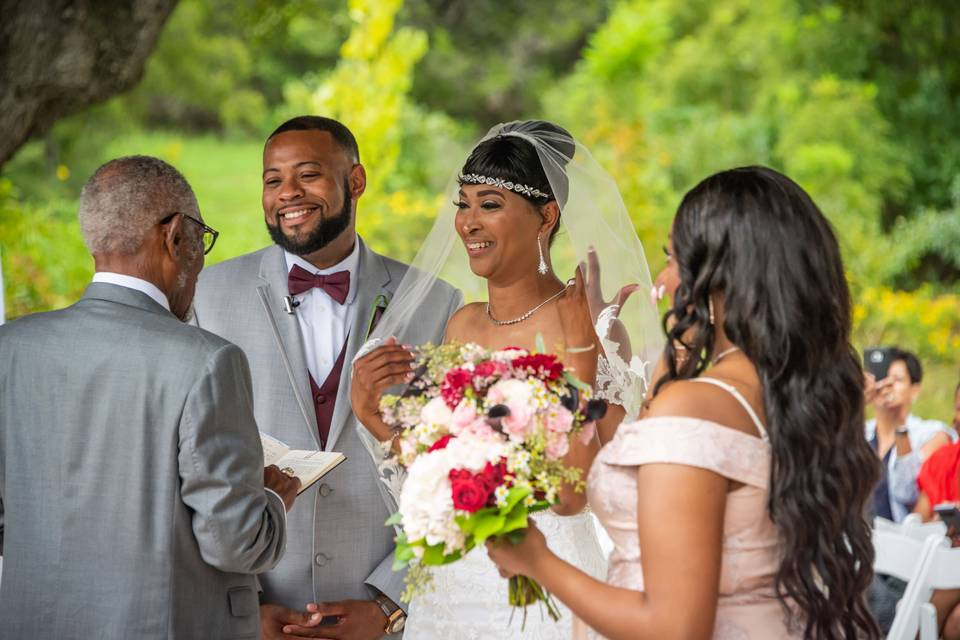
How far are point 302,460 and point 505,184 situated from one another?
1.03m

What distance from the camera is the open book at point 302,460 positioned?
117 inches

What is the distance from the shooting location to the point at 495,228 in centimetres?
327

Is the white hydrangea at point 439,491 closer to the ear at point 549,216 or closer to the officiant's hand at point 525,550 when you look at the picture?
the officiant's hand at point 525,550

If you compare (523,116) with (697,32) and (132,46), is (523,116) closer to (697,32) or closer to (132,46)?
(697,32)

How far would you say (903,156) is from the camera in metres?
12.7

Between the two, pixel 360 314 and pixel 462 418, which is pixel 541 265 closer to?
pixel 360 314

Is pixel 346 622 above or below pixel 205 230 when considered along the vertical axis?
below

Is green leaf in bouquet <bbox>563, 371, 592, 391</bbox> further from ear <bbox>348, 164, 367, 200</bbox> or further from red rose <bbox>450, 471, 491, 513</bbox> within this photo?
ear <bbox>348, 164, 367, 200</bbox>

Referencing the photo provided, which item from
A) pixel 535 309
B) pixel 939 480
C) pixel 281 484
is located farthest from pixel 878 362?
pixel 281 484

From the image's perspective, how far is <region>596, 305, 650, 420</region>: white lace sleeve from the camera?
127 inches

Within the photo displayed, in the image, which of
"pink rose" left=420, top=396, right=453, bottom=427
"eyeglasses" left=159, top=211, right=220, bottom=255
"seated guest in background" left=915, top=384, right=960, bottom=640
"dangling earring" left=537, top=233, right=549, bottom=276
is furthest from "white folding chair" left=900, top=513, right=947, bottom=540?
"eyeglasses" left=159, top=211, right=220, bottom=255

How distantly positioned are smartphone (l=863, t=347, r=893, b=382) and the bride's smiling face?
3611 millimetres

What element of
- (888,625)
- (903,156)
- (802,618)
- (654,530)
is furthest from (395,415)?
(903,156)

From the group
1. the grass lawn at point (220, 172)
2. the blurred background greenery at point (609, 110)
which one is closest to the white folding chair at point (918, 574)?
the blurred background greenery at point (609, 110)
